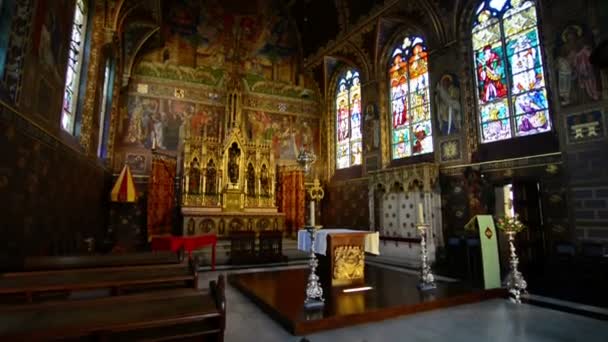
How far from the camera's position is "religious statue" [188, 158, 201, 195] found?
11.4 meters

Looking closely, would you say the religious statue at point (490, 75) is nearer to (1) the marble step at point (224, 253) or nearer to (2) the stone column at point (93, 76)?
(1) the marble step at point (224, 253)

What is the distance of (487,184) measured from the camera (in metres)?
8.74

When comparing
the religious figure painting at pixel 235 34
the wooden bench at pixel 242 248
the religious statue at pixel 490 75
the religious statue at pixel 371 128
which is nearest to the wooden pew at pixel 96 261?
the wooden bench at pixel 242 248

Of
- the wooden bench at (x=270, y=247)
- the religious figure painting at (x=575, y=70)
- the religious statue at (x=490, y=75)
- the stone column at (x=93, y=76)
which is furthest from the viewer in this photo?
the wooden bench at (x=270, y=247)

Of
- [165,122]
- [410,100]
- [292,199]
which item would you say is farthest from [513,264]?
[165,122]

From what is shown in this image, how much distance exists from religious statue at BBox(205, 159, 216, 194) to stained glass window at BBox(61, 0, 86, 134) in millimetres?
4992

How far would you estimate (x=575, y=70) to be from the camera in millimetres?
7062

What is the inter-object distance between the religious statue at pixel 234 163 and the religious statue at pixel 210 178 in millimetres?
634

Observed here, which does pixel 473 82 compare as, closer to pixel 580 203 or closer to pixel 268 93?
pixel 580 203

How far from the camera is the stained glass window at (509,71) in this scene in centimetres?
820

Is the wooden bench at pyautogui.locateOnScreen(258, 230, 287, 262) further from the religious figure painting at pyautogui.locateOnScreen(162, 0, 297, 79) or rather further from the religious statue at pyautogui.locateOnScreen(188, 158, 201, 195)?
the religious figure painting at pyautogui.locateOnScreen(162, 0, 297, 79)

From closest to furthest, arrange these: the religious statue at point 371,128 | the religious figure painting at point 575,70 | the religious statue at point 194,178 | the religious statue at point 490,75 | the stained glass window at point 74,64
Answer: the religious figure painting at point 575,70, the stained glass window at point 74,64, the religious statue at point 490,75, the religious statue at point 194,178, the religious statue at point 371,128

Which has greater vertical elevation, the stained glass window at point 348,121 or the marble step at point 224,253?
the stained glass window at point 348,121

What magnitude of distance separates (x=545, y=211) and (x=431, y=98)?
4913 mm
